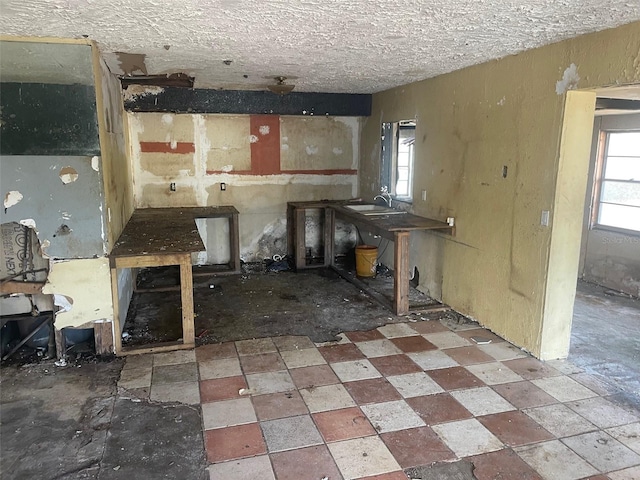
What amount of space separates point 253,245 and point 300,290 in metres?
1.57

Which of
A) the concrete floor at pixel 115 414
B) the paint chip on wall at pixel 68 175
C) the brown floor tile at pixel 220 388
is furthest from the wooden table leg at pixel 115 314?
the brown floor tile at pixel 220 388

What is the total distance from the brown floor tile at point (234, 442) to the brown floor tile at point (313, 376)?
0.58m

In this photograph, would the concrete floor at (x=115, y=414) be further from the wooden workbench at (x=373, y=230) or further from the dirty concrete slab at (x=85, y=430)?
the wooden workbench at (x=373, y=230)

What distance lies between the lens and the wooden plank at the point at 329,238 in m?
6.51

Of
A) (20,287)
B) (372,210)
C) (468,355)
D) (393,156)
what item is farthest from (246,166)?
(468,355)

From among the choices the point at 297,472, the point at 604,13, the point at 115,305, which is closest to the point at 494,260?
the point at 604,13

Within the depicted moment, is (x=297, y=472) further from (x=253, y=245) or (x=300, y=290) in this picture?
(x=253, y=245)

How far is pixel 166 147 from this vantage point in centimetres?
615

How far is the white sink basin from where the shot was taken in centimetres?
556

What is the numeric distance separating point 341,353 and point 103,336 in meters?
1.91

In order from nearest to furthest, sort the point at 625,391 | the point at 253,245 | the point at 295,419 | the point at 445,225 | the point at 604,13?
the point at 604,13 → the point at 295,419 → the point at 625,391 → the point at 445,225 → the point at 253,245

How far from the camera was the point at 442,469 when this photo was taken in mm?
2422

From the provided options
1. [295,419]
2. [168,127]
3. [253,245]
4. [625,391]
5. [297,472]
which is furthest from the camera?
[253,245]

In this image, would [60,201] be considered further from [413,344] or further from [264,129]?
[264,129]
